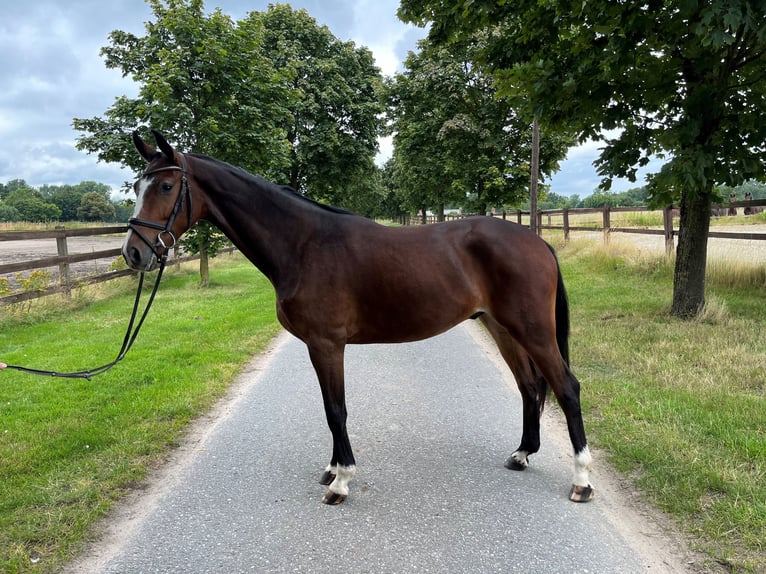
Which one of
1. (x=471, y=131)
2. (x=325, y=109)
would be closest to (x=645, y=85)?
(x=471, y=131)

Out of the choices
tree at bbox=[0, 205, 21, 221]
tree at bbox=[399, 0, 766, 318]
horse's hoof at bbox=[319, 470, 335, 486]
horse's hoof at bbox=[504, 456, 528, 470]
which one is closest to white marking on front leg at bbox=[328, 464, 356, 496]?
horse's hoof at bbox=[319, 470, 335, 486]

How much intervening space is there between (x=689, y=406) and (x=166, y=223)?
4.41 meters

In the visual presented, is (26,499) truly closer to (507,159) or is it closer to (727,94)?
(727,94)

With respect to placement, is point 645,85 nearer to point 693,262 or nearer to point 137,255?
point 693,262

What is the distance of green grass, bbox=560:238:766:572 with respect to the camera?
2557mm

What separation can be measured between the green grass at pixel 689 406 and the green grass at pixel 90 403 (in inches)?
136

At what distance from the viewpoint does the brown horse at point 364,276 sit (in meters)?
3.07

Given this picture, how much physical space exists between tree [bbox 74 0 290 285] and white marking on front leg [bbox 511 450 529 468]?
1027 centimetres

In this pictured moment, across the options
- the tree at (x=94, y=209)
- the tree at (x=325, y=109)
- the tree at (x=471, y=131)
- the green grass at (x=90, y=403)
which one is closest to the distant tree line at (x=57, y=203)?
the tree at (x=94, y=209)

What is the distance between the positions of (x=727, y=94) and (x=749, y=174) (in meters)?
1.11

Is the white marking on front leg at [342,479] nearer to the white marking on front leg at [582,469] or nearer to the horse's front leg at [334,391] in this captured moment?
the horse's front leg at [334,391]

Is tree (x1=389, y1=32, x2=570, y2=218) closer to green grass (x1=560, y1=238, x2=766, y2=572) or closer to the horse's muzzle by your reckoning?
green grass (x1=560, y1=238, x2=766, y2=572)

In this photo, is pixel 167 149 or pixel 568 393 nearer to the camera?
pixel 167 149

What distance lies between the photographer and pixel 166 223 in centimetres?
292
